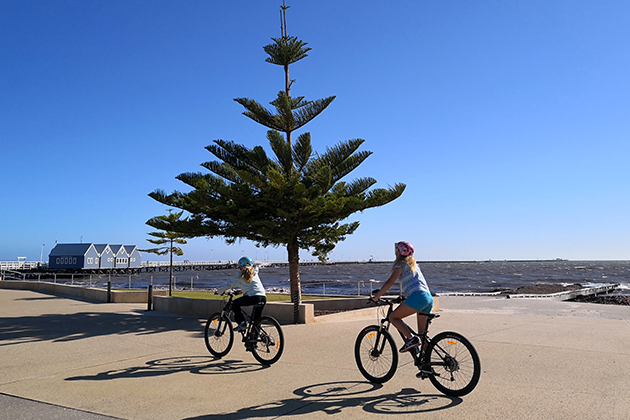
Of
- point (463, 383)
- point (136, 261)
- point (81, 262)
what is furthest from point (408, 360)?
point (136, 261)

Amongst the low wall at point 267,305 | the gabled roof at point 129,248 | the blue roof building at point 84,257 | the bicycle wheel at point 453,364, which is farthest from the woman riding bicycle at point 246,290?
the gabled roof at point 129,248

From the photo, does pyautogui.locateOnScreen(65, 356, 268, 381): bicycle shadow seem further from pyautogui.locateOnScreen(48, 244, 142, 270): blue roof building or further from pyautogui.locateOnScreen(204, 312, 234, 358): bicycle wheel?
pyautogui.locateOnScreen(48, 244, 142, 270): blue roof building

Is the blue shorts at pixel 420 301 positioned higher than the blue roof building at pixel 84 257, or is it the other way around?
the blue roof building at pixel 84 257

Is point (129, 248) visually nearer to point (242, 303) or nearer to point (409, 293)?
point (242, 303)

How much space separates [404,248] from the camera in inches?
204

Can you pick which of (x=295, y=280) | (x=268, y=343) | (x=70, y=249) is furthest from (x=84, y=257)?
(x=268, y=343)

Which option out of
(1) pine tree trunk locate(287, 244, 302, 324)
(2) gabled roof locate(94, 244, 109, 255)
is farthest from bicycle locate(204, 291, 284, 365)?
(2) gabled roof locate(94, 244, 109, 255)

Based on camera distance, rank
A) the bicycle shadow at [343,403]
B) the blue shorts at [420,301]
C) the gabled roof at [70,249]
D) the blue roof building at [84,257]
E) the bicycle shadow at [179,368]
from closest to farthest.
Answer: the bicycle shadow at [343,403], the blue shorts at [420,301], the bicycle shadow at [179,368], the blue roof building at [84,257], the gabled roof at [70,249]

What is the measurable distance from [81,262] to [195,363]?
87.0m

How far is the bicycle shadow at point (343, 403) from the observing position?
14.0ft

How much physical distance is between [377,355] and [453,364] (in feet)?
2.95

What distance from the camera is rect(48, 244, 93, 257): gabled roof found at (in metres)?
84.8

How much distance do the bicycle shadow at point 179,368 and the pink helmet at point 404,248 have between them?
250cm

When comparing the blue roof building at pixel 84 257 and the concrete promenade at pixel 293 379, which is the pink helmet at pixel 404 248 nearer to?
the concrete promenade at pixel 293 379
